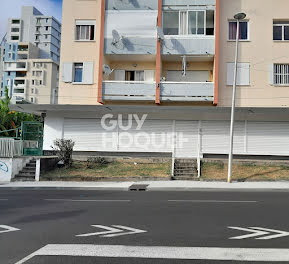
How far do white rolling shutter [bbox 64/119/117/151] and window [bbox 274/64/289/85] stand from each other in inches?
452

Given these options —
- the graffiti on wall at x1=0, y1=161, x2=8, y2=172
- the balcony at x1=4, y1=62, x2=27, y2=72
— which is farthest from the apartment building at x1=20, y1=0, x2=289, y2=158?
the balcony at x1=4, y1=62, x2=27, y2=72

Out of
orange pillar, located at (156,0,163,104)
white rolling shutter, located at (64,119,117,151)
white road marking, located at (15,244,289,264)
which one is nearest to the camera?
white road marking, located at (15,244,289,264)

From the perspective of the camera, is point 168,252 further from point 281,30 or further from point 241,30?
point 281,30

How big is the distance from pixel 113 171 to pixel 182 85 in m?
7.21

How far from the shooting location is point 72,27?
24234 millimetres

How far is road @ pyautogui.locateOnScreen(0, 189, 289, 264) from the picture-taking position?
217 inches

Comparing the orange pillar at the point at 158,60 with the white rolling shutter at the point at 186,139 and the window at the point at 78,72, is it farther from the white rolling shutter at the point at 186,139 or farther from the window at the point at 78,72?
the window at the point at 78,72

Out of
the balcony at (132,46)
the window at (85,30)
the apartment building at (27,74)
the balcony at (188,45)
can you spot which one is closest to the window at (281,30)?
the balcony at (188,45)

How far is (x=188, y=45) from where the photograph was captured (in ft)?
74.0

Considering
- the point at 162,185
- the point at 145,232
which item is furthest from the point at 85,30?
the point at 145,232

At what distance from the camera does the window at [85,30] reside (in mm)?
24297

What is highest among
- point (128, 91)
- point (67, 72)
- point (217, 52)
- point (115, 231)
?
point (217, 52)

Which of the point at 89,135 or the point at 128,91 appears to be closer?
the point at 128,91

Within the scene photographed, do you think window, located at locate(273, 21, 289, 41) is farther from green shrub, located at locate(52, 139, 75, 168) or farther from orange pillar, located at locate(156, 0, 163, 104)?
green shrub, located at locate(52, 139, 75, 168)
